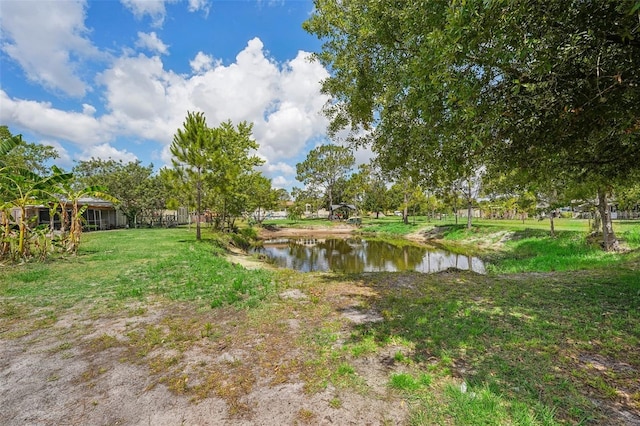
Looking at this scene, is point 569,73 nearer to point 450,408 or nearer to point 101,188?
point 450,408

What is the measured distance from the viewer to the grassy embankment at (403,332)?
3062mm

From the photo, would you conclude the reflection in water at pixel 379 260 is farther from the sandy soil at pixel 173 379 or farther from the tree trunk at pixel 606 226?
the sandy soil at pixel 173 379

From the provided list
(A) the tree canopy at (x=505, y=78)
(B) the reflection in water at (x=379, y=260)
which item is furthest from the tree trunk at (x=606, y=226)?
(A) the tree canopy at (x=505, y=78)

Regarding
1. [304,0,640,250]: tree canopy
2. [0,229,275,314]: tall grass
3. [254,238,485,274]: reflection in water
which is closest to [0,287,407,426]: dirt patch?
[0,229,275,314]: tall grass

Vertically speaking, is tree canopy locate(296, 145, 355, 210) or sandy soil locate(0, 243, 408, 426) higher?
tree canopy locate(296, 145, 355, 210)

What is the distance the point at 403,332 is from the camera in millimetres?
4695

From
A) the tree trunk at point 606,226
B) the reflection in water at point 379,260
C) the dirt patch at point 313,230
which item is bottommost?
the reflection in water at point 379,260

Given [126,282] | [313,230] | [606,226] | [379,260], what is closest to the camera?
[126,282]

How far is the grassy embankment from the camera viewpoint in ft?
10.0

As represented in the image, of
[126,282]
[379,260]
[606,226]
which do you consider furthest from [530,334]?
[379,260]

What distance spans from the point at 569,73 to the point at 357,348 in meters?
4.68

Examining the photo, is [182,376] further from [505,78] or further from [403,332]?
[505,78]

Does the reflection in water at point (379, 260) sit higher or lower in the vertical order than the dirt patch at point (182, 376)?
lower

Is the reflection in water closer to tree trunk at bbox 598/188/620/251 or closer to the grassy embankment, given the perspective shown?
tree trunk at bbox 598/188/620/251
